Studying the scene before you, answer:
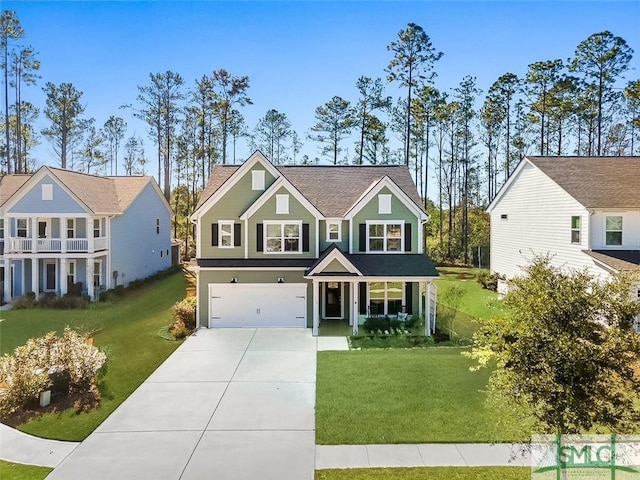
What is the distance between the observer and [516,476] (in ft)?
24.0

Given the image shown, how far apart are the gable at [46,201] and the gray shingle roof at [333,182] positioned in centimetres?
802

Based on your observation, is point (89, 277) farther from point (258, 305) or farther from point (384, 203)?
point (384, 203)

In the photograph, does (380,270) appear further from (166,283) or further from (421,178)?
(421,178)

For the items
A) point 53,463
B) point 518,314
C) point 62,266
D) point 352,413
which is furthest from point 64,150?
point 518,314

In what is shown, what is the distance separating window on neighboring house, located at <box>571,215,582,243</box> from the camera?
19359 millimetres

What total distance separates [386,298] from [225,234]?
798cm

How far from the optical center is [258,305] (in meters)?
18.8

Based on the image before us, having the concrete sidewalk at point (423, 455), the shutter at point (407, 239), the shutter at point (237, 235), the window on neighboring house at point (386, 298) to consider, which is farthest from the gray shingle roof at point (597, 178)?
the shutter at point (237, 235)

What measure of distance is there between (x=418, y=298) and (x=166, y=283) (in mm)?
16307

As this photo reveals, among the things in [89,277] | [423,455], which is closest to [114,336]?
[89,277]

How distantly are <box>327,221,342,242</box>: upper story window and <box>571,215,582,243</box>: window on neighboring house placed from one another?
36.1 feet

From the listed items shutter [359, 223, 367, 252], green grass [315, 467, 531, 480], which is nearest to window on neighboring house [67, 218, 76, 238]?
shutter [359, 223, 367, 252]

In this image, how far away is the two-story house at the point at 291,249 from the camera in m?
18.6

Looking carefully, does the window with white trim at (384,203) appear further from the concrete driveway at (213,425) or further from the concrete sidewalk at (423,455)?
the concrete sidewalk at (423,455)
